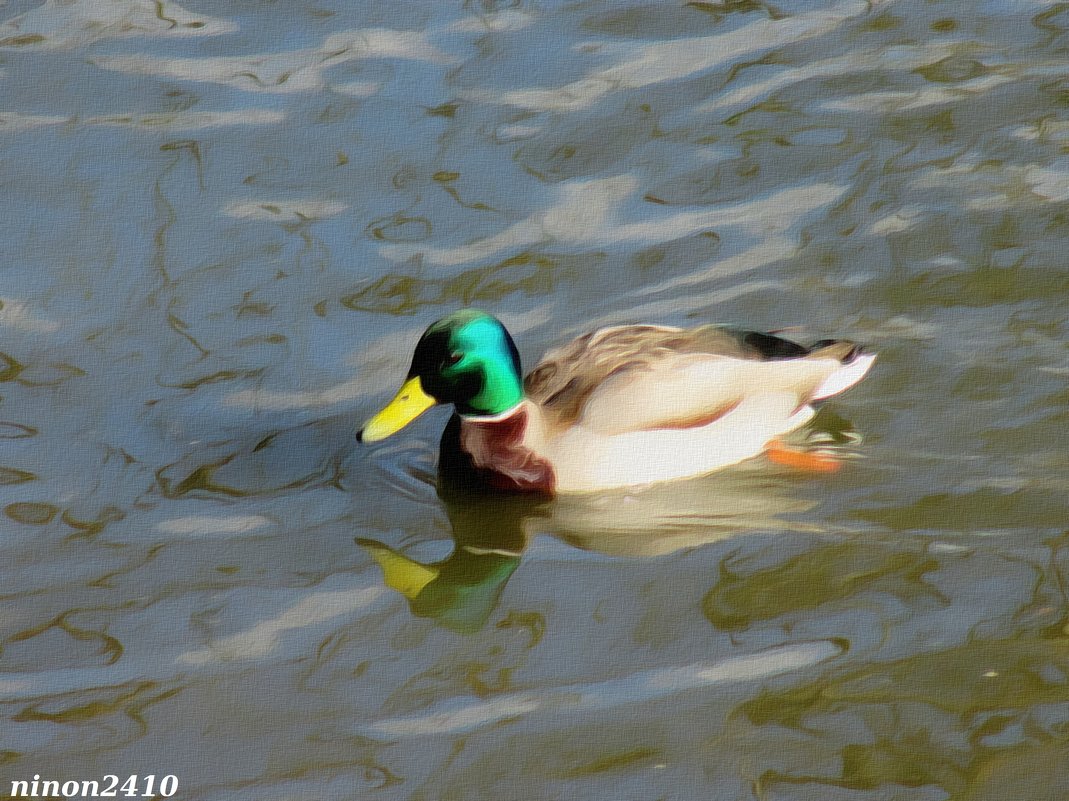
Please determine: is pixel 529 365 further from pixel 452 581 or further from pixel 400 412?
pixel 452 581

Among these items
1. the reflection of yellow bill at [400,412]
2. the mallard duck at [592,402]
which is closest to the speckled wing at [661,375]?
the mallard duck at [592,402]

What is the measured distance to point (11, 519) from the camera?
5574 mm

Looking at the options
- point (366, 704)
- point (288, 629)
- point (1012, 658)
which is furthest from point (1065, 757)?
point (288, 629)

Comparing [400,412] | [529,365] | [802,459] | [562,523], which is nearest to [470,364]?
[400,412]

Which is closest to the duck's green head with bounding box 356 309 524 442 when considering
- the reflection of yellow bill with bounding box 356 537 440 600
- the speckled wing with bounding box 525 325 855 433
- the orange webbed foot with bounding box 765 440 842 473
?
the speckled wing with bounding box 525 325 855 433

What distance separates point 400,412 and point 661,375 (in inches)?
34.1

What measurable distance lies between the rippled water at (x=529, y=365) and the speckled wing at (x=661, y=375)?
0.89ft

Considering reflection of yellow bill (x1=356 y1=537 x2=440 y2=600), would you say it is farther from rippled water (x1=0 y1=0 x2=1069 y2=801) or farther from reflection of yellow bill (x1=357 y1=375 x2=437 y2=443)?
reflection of yellow bill (x1=357 y1=375 x2=437 y2=443)

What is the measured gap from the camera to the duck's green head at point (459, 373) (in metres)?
5.46

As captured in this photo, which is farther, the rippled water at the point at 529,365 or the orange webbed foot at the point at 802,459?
the orange webbed foot at the point at 802,459

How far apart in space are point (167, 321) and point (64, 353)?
0.42 m

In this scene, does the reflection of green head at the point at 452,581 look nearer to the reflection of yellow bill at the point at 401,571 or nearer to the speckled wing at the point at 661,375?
the reflection of yellow bill at the point at 401,571

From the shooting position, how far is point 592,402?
562cm

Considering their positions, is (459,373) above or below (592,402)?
above
